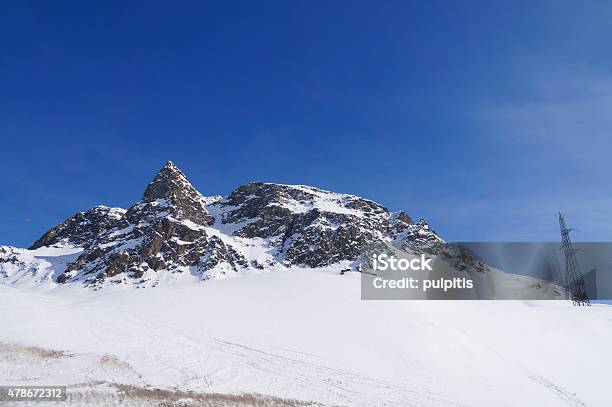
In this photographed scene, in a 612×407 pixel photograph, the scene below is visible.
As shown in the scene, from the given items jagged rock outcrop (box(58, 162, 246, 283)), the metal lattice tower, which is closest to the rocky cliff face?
jagged rock outcrop (box(58, 162, 246, 283))

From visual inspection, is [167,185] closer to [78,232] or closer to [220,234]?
[220,234]

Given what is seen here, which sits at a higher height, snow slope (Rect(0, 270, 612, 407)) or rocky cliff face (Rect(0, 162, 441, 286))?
rocky cliff face (Rect(0, 162, 441, 286))

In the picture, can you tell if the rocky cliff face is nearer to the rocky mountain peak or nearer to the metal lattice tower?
the rocky mountain peak

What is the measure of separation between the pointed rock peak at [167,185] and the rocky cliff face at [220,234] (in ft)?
1.40

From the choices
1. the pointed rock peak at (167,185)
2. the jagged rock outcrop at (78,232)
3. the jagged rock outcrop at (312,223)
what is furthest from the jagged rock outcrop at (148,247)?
the jagged rock outcrop at (78,232)

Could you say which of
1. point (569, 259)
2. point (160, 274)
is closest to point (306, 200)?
point (160, 274)

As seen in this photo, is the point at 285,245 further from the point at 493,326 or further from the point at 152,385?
the point at 152,385

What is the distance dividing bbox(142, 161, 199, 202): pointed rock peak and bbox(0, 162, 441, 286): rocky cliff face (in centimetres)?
43

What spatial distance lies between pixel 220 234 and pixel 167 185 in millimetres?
39655

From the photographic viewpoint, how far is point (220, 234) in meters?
165

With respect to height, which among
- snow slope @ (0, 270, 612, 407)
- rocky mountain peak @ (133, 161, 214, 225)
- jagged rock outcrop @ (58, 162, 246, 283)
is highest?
rocky mountain peak @ (133, 161, 214, 225)

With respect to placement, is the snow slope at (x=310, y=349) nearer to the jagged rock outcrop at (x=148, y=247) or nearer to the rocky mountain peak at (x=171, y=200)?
the jagged rock outcrop at (x=148, y=247)

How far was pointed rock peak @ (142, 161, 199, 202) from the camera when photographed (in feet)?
604

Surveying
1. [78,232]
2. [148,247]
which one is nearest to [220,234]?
[148,247]
